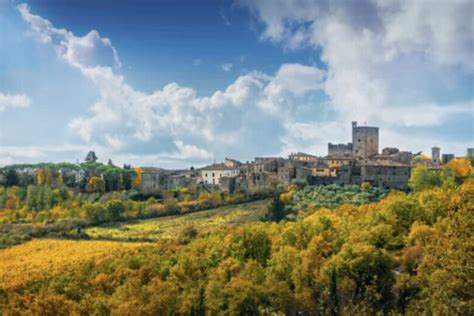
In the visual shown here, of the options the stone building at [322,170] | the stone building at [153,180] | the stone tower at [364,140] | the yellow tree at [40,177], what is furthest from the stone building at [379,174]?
the yellow tree at [40,177]

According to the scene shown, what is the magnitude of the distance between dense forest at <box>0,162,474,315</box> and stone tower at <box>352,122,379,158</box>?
4350 centimetres

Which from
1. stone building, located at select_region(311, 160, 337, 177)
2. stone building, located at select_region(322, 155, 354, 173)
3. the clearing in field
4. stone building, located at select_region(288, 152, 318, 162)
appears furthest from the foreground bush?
stone building, located at select_region(288, 152, 318, 162)

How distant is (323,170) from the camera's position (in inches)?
3036

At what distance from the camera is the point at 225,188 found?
3273 inches

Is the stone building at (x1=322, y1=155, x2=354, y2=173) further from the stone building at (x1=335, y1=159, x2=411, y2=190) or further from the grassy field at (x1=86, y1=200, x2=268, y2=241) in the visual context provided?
the grassy field at (x1=86, y1=200, x2=268, y2=241)

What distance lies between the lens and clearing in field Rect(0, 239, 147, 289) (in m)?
44.6

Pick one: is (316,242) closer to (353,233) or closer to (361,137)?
(353,233)

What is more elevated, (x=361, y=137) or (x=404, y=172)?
(x=361, y=137)

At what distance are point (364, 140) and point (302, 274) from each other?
59043mm

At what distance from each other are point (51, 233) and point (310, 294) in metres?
40.3

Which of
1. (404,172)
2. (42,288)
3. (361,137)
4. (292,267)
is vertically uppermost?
(361,137)

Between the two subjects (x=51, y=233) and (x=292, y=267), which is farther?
(x=51, y=233)

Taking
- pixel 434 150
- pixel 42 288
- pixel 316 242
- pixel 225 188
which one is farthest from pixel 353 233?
pixel 434 150

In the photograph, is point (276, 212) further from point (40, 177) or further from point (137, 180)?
point (40, 177)
